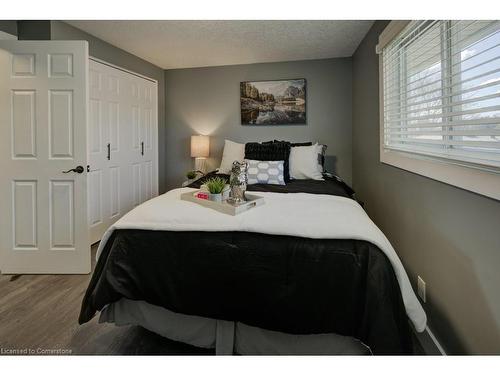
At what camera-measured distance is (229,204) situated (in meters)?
1.83

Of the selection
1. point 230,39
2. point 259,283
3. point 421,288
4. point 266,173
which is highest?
point 230,39

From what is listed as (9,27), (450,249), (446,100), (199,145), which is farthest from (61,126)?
(450,249)

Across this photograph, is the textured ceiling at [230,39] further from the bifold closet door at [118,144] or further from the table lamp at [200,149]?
the table lamp at [200,149]

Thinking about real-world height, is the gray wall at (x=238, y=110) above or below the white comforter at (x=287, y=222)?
above

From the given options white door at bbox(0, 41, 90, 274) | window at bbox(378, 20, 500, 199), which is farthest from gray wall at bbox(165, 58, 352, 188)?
white door at bbox(0, 41, 90, 274)

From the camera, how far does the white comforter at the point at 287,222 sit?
53.9 inches

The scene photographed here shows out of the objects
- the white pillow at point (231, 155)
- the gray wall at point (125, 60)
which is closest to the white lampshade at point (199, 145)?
the white pillow at point (231, 155)

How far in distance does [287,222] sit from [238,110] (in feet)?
10.1

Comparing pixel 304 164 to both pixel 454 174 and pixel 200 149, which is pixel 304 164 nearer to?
pixel 200 149

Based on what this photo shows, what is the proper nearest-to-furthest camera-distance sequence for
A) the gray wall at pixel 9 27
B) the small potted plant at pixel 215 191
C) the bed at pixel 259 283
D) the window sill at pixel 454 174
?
1. the window sill at pixel 454 174
2. the bed at pixel 259 283
3. the small potted plant at pixel 215 191
4. the gray wall at pixel 9 27

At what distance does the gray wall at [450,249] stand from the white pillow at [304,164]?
2.57 ft

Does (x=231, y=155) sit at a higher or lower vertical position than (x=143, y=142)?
lower

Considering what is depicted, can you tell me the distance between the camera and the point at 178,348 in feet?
5.42
